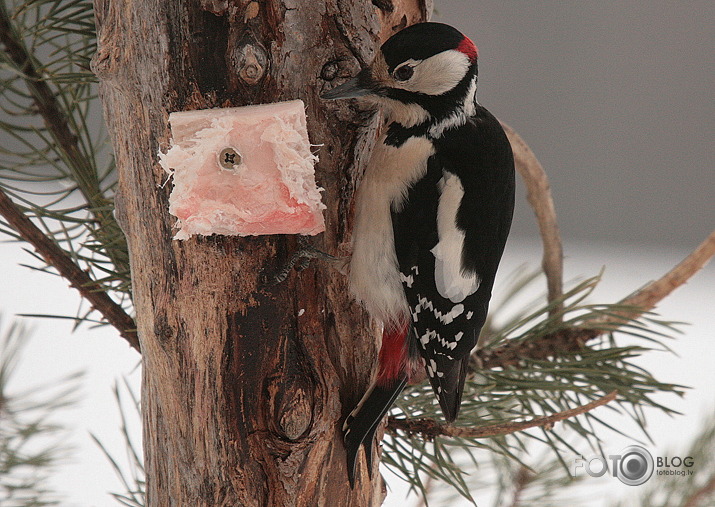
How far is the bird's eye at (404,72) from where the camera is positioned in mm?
720

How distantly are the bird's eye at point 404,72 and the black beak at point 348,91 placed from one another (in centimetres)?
5

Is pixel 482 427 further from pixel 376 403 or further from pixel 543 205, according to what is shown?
pixel 543 205

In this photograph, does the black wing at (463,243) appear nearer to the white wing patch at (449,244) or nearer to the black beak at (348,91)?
the white wing patch at (449,244)

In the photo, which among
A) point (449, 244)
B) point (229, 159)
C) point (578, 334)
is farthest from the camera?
point (578, 334)

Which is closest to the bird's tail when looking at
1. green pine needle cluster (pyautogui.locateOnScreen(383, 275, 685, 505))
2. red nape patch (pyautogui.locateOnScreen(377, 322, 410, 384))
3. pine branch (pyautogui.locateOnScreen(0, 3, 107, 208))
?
red nape patch (pyautogui.locateOnScreen(377, 322, 410, 384))

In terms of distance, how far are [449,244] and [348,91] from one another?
0.60 ft

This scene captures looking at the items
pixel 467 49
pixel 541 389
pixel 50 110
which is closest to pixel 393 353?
pixel 541 389

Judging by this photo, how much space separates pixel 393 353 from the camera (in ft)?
2.43

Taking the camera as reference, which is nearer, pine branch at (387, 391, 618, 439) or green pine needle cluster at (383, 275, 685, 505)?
pine branch at (387, 391, 618, 439)

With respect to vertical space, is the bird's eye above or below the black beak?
above

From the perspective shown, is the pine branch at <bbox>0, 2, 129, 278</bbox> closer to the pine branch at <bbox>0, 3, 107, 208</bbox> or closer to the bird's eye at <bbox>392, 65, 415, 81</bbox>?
the pine branch at <bbox>0, 3, 107, 208</bbox>

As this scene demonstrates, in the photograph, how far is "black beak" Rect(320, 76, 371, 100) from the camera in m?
0.67

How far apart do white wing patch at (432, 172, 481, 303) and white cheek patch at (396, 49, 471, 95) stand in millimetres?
87

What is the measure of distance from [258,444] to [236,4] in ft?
1.22
